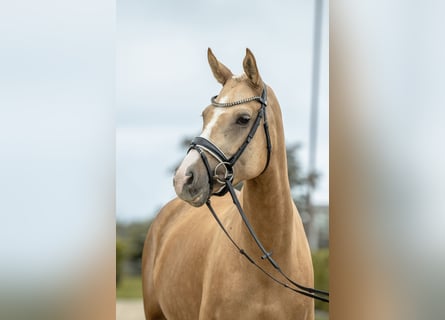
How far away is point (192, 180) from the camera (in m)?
1.36

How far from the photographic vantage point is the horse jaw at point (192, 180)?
1331mm

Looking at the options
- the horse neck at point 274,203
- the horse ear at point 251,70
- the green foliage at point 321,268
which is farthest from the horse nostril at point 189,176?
the green foliage at point 321,268

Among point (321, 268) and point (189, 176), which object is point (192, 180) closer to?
point (189, 176)

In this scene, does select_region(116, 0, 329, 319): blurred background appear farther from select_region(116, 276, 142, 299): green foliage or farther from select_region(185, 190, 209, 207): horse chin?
select_region(185, 190, 209, 207): horse chin

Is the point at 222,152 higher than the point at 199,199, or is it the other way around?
the point at 222,152

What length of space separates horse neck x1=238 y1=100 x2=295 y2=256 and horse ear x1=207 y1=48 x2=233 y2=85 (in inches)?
8.1

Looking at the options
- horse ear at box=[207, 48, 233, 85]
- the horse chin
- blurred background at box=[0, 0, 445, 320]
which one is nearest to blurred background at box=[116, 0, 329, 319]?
horse ear at box=[207, 48, 233, 85]

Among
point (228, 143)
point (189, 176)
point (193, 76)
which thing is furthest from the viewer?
point (193, 76)

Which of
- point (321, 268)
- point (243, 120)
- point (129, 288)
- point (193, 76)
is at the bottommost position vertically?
point (129, 288)

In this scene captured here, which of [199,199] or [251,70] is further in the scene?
[251,70]

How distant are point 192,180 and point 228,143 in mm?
160
